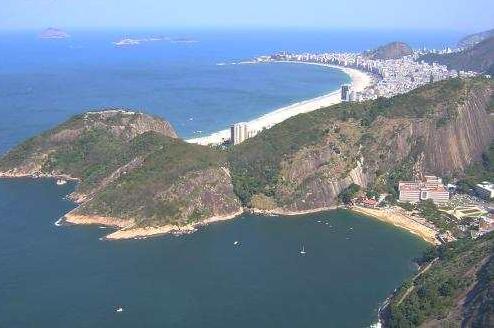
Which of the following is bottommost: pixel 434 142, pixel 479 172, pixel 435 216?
pixel 435 216

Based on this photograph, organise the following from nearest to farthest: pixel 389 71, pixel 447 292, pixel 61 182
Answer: pixel 447 292, pixel 61 182, pixel 389 71

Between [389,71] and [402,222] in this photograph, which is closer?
[402,222]

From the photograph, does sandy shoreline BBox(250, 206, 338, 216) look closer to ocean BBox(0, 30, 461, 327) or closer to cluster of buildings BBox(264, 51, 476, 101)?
ocean BBox(0, 30, 461, 327)

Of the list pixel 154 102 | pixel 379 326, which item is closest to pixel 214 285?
pixel 379 326

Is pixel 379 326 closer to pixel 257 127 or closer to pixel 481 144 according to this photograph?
pixel 481 144

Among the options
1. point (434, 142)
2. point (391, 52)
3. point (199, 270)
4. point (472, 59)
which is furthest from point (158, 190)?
point (391, 52)

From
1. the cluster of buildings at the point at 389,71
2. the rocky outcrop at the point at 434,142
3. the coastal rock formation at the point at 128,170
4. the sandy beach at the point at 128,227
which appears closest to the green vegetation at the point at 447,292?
the sandy beach at the point at 128,227

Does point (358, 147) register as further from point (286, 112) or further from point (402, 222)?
point (286, 112)
